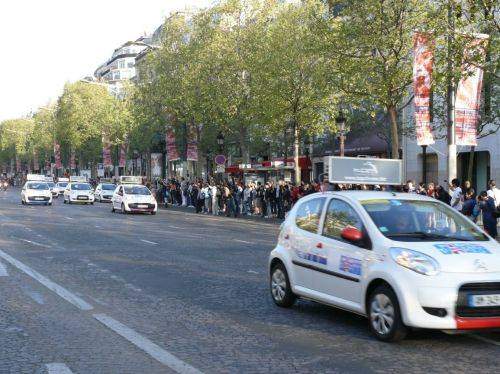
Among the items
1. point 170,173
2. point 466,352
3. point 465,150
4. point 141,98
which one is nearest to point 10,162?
point 170,173

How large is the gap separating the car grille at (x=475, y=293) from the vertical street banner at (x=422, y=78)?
13404mm

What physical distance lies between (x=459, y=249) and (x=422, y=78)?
13.9 metres

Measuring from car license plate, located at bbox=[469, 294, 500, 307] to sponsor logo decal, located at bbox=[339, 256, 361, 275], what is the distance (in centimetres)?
117

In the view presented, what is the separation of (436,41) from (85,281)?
1262 cm

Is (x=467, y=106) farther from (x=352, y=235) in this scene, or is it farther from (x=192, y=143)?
(x=192, y=143)

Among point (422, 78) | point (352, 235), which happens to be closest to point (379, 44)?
point (422, 78)

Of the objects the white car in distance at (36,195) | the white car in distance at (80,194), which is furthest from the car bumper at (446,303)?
the white car in distance at (80,194)

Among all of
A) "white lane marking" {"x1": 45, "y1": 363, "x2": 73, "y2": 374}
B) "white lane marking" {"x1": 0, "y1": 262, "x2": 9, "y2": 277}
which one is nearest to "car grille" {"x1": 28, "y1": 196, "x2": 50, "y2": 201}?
"white lane marking" {"x1": 0, "y1": 262, "x2": 9, "y2": 277}

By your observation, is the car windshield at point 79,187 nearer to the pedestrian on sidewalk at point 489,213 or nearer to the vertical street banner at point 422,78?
the vertical street banner at point 422,78

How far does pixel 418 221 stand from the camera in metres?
7.67

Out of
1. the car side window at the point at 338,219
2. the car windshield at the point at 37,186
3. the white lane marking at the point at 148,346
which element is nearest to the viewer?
the white lane marking at the point at 148,346

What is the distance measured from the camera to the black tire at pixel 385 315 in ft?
22.3

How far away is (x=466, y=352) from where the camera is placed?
6.59m

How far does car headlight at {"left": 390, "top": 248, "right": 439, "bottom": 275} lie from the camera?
6652mm
